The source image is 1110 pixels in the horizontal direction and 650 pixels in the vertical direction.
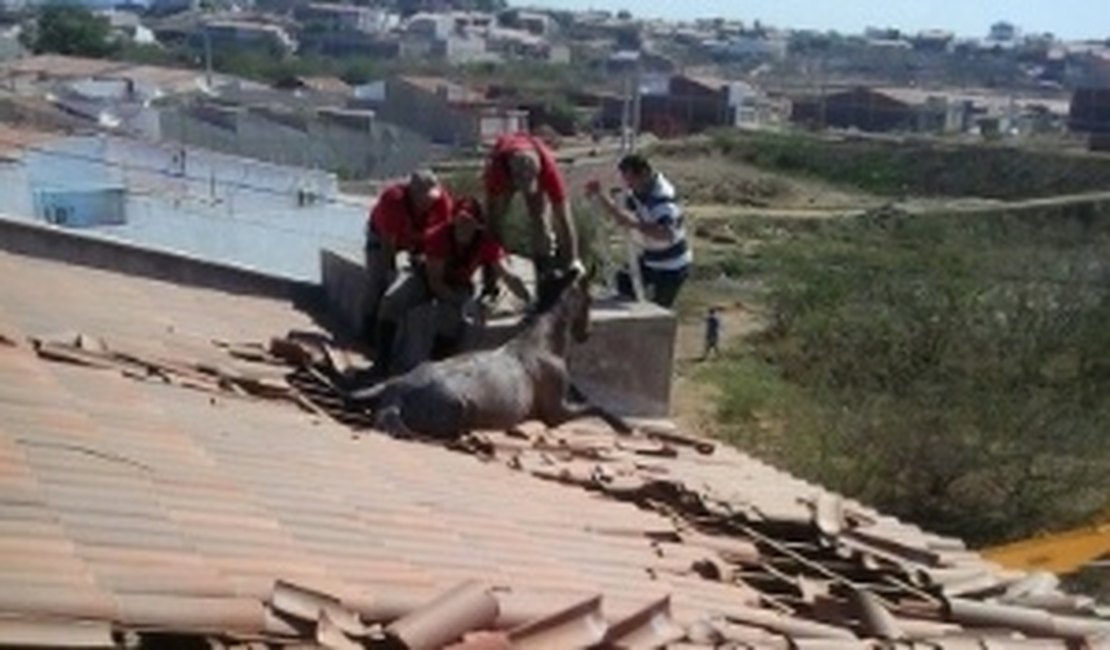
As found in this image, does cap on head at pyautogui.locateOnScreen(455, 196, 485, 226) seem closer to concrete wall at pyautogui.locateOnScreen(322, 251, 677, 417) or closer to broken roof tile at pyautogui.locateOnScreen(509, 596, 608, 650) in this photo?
concrete wall at pyautogui.locateOnScreen(322, 251, 677, 417)

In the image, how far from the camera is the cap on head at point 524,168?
795 centimetres

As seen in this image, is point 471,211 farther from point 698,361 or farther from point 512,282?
point 698,361

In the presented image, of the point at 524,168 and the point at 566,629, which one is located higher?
the point at 524,168

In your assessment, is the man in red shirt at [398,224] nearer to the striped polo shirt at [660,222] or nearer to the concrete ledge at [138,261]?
the concrete ledge at [138,261]

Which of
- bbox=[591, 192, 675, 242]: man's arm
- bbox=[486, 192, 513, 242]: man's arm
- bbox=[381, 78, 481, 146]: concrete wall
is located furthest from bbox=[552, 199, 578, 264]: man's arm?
bbox=[381, 78, 481, 146]: concrete wall

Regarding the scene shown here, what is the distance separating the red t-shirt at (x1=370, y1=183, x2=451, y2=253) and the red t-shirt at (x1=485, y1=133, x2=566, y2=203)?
1.42 ft

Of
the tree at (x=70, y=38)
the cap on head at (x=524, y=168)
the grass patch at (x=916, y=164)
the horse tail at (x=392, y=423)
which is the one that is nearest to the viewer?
the horse tail at (x=392, y=423)

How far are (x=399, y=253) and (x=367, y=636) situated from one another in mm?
5184

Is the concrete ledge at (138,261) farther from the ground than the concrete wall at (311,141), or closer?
farther from the ground

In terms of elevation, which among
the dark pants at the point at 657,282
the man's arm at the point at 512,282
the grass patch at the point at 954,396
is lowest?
the grass patch at the point at 954,396

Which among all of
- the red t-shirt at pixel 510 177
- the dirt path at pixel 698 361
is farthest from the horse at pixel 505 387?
the dirt path at pixel 698 361

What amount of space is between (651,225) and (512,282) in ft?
6.65

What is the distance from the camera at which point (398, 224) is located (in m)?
8.50

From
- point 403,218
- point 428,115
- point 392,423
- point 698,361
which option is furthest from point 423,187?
point 428,115
